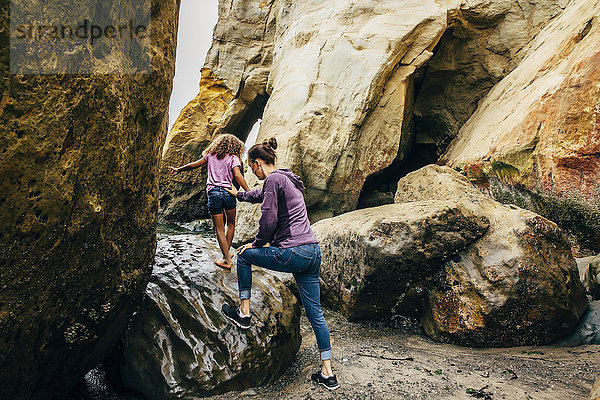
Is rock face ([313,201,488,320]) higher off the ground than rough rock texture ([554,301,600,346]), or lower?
higher

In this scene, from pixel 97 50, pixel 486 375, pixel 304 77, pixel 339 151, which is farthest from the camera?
pixel 304 77

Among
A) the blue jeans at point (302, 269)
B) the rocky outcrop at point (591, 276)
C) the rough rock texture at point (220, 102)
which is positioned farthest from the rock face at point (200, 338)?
the rough rock texture at point (220, 102)

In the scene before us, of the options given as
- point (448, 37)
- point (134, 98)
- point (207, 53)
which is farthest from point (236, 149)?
point (207, 53)

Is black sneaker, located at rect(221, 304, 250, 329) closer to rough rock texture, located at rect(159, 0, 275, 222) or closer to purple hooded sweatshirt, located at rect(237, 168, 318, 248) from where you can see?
purple hooded sweatshirt, located at rect(237, 168, 318, 248)

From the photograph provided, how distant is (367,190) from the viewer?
10.6 metres

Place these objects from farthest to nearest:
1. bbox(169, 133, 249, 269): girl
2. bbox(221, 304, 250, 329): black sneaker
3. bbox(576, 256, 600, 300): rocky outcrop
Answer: bbox(576, 256, 600, 300): rocky outcrop → bbox(169, 133, 249, 269): girl → bbox(221, 304, 250, 329): black sneaker

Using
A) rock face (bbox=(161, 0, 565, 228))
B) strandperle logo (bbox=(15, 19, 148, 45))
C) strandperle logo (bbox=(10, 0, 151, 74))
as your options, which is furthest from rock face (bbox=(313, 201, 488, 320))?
rock face (bbox=(161, 0, 565, 228))

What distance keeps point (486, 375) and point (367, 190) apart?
24.1 feet

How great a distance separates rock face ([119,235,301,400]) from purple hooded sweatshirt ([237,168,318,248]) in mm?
710

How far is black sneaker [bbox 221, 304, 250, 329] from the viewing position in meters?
3.31

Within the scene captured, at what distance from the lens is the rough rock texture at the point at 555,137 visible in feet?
17.3

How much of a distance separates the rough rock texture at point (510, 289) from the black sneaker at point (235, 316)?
2387 millimetres

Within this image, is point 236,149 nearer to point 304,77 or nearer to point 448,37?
point 304,77

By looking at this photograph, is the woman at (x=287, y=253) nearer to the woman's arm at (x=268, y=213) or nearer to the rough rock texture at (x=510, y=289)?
the woman's arm at (x=268, y=213)
